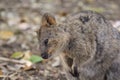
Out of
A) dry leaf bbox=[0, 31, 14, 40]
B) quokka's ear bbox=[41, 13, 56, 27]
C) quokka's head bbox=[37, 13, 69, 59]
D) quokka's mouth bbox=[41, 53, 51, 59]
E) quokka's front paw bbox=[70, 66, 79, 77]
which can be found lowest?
quokka's front paw bbox=[70, 66, 79, 77]

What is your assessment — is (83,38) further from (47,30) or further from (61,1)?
(61,1)

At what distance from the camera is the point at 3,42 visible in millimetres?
7254

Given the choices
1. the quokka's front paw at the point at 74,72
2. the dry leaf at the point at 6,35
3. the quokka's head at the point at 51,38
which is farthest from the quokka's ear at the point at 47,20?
the dry leaf at the point at 6,35

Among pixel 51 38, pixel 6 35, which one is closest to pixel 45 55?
pixel 51 38

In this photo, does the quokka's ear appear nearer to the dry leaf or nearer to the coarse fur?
the coarse fur

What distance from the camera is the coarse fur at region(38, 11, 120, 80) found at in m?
4.89

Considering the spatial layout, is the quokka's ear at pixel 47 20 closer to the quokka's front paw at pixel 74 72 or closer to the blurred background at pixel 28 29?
the quokka's front paw at pixel 74 72

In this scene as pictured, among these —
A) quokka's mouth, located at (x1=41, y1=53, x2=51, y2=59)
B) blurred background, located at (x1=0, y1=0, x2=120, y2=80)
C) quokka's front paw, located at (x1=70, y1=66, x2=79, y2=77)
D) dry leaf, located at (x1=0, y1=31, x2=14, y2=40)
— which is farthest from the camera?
dry leaf, located at (x1=0, y1=31, x2=14, y2=40)

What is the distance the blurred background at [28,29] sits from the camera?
19.7ft

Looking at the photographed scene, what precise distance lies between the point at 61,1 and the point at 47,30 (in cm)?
428

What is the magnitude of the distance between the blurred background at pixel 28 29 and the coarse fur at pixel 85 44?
0.88 metres

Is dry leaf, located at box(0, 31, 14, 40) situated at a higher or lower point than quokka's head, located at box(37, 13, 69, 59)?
lower

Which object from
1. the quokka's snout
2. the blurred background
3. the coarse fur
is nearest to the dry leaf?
the blurred background

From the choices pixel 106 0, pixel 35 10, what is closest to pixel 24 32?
pixel 35 10
